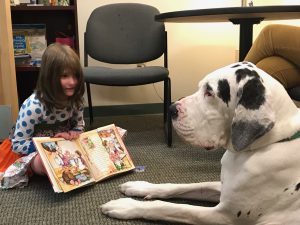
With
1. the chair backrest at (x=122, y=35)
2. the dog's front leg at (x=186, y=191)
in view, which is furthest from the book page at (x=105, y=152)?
the chair backrest at (x=122, y=35)

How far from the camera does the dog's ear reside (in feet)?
3.67

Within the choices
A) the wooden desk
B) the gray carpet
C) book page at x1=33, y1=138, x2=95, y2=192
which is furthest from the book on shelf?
book page at x1=33, y1=138, x2=95, y2=192

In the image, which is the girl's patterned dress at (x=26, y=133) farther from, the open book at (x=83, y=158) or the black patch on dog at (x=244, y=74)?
the black patch on dog at (x=244, y=74)

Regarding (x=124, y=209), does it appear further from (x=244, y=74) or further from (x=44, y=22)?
(x=44, y=22)

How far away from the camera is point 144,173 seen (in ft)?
6.71

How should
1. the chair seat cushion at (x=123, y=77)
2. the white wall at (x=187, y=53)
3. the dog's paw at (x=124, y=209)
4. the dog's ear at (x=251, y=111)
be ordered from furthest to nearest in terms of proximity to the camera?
the white wall at (x=187, y=53), the chair seat cushion at (x=123, y=77), the dog's paw at (x=124, y=209), the dog's ear at (x=251, y=111)

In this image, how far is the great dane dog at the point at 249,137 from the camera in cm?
114

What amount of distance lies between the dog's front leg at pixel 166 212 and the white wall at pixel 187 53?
82.5 inches

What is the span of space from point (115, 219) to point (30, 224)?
1.07ft

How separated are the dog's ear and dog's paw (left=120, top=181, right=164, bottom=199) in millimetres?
579

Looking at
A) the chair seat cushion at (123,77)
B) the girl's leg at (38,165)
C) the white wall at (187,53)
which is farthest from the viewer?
the white wall at (187,53)

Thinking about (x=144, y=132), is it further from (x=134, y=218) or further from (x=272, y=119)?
(x=272, y=119)

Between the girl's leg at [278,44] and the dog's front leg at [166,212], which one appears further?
the girl's leg at [278,44]

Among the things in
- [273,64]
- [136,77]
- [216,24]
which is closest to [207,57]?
[216,24]
